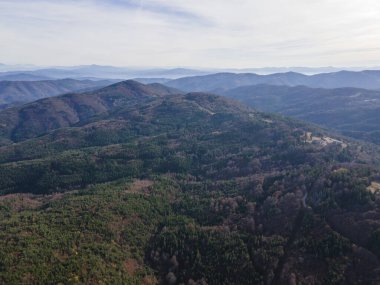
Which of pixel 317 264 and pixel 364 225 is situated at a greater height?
pixel 364 225

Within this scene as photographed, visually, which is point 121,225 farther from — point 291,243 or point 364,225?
point 364,225

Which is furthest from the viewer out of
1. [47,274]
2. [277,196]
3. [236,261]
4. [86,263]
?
[277,196]

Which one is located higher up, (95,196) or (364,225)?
(364,225)

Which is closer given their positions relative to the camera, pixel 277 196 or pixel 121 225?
pixel 121 225

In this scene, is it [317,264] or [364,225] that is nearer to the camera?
[317,264]

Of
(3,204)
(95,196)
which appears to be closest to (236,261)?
(95,196)

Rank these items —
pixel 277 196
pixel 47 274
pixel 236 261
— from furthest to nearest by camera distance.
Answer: pixel 277 196
pixel 236 261
pixel 47 274

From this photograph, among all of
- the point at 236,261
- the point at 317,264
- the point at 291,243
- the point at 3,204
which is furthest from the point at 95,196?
the point at 317,264

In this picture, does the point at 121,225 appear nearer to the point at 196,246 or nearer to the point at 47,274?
the point at 196,246

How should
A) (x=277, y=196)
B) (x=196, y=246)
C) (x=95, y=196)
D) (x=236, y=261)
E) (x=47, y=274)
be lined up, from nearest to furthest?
(x=47, y=274)
(x=236, y=261)
(x=196, y=246)
(x=277, y=196)
(x=95, y=196)
